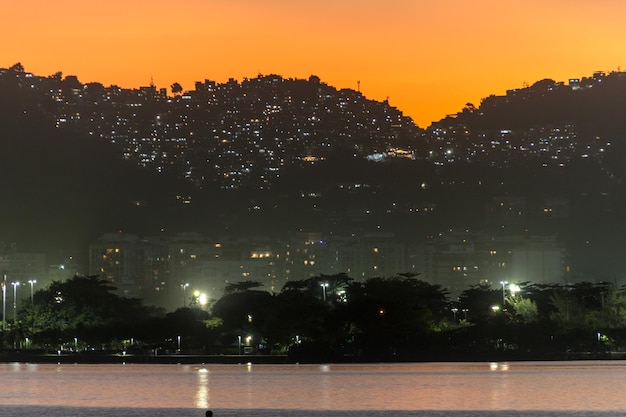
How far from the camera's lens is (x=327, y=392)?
104 feet

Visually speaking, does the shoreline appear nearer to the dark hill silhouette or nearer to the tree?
the tree

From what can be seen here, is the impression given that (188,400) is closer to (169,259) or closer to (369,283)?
(369,283)

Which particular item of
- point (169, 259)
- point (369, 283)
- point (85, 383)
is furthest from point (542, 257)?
point (85, 383)

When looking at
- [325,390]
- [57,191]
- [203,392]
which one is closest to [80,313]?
[203,392]

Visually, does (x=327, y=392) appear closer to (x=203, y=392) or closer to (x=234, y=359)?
(x=203, y=392)

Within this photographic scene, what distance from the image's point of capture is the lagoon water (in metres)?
25.5

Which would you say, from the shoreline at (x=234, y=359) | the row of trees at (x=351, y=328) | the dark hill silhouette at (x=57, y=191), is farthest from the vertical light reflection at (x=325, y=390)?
the dark hill silhouette at (x=57, y=191)

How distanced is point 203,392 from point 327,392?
324cm

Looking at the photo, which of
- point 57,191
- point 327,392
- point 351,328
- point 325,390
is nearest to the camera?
point 327,392

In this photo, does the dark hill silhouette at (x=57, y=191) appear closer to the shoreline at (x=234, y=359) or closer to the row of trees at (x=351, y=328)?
the row of trees at (x=351, y=328)

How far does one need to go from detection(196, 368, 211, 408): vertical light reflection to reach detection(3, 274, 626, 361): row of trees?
15614 millimetres

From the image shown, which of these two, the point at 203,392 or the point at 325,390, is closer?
the point at 203,392

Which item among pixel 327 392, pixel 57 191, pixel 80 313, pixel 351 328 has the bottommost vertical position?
pixel 327 392

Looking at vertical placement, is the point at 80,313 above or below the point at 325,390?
above
